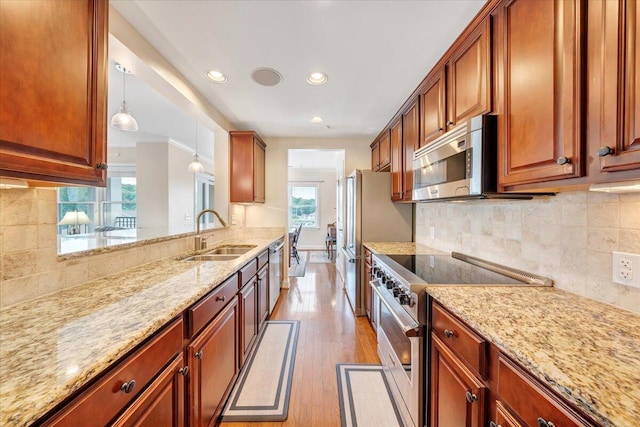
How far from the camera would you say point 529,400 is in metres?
0.75

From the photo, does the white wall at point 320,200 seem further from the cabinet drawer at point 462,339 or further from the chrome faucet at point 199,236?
the cabinet drawer at point 462,339

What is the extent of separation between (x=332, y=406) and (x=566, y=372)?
1.50 m

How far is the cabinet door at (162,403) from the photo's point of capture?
0.84 meters

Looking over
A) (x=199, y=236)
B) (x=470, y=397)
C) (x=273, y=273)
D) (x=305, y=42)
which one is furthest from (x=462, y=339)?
(x=273, y=273)

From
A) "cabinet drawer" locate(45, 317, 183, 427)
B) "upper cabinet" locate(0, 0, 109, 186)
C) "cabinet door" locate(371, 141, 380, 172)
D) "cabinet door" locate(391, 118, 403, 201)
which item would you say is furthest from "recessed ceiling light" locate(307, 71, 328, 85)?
"cabinet drawer" locate(45, 317, 183, 427)

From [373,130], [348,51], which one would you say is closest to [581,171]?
[348,51]

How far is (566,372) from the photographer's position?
657 millimetres

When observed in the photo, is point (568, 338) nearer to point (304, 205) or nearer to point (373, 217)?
point (373, 217)

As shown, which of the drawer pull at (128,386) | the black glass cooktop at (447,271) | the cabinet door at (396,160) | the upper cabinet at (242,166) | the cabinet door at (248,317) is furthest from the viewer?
the upper cabinet at (242,166)

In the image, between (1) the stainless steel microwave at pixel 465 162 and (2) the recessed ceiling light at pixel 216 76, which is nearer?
(1) the stainless steel microwave at pixel 465 162

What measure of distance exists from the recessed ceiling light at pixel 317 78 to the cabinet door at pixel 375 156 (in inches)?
63.6

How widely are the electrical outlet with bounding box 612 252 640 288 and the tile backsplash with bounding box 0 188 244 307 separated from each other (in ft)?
7.86

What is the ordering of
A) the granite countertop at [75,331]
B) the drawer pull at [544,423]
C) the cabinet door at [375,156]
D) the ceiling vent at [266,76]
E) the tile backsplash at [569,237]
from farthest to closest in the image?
the cabinet door at [375,156] < the ceiling vent at [266,76] < the tile backsplash at [569,237] < the drawer pull at [544,423] < the granite countertop at [75,331]

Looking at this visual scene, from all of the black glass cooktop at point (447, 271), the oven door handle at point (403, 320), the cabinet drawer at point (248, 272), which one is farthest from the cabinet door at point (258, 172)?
the oven door handle at point (403, 320)
